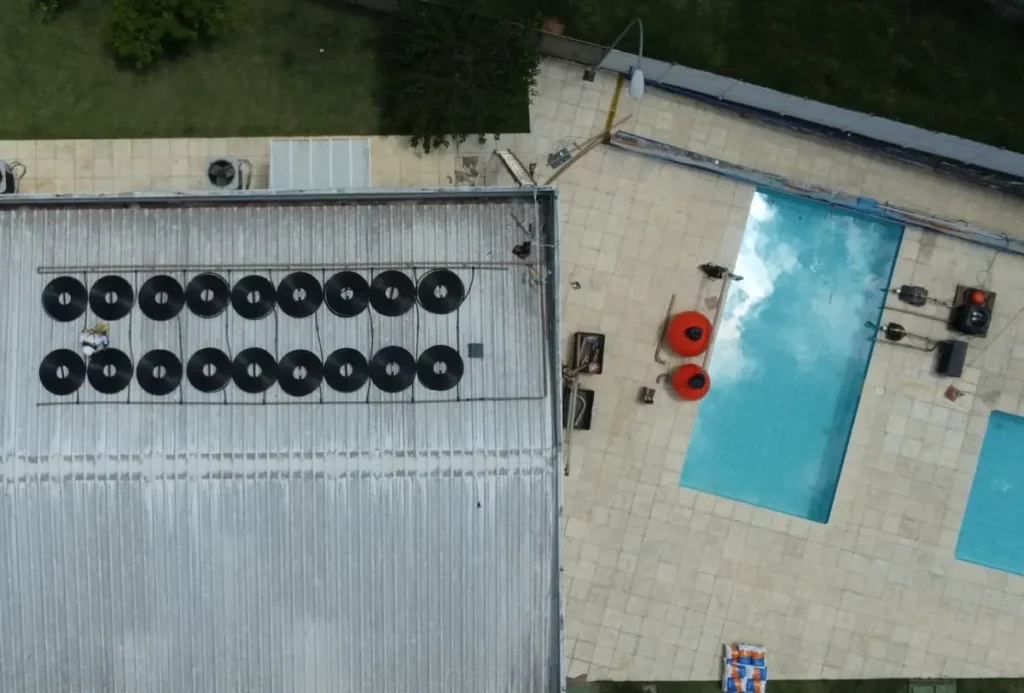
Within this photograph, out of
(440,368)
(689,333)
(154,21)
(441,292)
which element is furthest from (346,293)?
(154,21)

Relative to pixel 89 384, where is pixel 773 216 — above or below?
above

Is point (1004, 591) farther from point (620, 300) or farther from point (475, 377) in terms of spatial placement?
point (475, 377)

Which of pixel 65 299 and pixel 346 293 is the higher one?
pixel 346 293

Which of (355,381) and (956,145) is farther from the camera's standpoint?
(956,145)

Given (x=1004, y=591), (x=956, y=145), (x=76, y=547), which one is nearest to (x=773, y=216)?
(x=956, y=145)

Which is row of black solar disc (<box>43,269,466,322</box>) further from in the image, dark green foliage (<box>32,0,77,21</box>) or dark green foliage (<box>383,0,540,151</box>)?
dark green foliage (<box>32,0,77,21</box>)

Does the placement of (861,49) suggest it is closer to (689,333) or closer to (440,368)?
(689,333)

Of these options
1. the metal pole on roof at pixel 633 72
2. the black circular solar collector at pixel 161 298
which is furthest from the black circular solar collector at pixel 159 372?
the metal pole on roof at pixel 633 72
